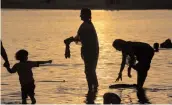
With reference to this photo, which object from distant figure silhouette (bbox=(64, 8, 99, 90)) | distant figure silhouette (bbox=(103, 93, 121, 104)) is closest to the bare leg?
distant figure silhouette (bbox=(64, 8, 99, 90))

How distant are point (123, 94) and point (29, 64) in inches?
128

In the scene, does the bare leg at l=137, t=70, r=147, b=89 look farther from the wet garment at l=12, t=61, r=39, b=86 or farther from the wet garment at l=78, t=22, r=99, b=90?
the wet garment at l=12, t=61, r=39, b=86

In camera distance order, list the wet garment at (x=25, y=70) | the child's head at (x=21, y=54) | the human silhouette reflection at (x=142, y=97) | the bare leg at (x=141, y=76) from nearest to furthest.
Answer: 1. the child's head at (x=21, y=54)
2. the wet garment at (x=25, y=70)
3. the human silhouette reflection at (x=142, y=97)
4. the bare leg at (x=141, y=76)

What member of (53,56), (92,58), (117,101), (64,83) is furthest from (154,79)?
(53,56)

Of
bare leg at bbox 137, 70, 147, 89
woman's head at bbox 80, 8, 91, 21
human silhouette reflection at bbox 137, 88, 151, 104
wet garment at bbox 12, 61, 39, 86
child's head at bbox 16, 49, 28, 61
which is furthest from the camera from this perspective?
bare leg at bbox 137, 70, 147, 89

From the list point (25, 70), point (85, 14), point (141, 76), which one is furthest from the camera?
point (141, 76)

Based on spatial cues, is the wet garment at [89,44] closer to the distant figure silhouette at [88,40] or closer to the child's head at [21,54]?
the distant figure silhouette at [88,40]

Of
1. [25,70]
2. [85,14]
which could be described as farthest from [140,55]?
[25,70]

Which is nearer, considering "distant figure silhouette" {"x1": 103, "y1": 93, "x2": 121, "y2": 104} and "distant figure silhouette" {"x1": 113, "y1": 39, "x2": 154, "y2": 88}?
"distant figure silhouette" {"x1": 103, "y1": 93, "x2": 121, "y2": 104}

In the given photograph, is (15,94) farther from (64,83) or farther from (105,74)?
(105,74)

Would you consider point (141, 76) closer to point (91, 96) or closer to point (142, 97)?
point (142, 97)

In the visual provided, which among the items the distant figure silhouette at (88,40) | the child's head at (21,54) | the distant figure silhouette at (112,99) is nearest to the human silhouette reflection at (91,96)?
the distant figure silhouette at (88,40)

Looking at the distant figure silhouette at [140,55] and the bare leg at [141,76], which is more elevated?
the distant figure silhouette at [140,55]

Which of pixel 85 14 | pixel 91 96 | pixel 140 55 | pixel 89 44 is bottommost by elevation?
pixel 91 96
